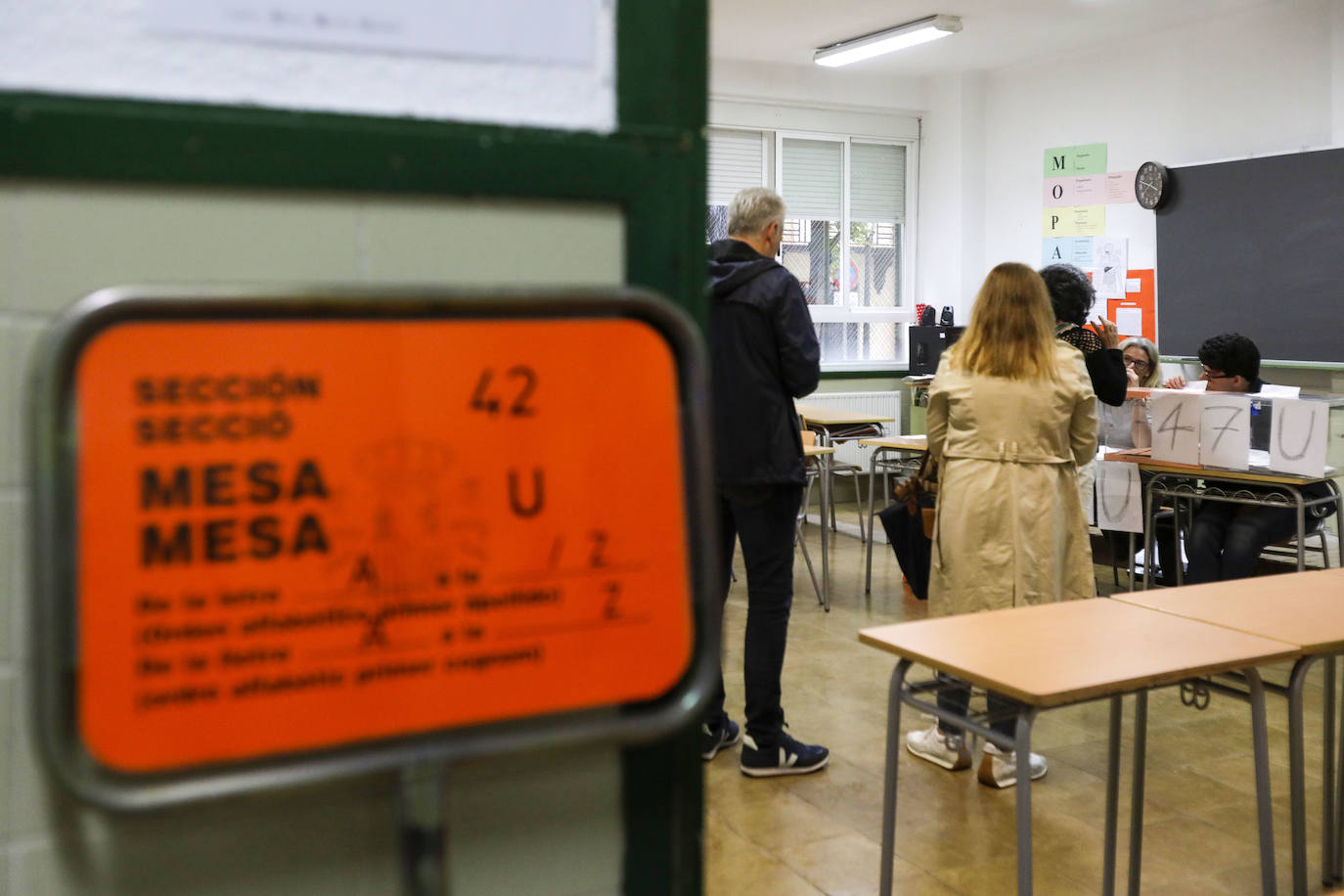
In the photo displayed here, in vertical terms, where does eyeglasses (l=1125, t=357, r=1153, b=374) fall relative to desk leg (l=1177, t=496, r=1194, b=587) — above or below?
above

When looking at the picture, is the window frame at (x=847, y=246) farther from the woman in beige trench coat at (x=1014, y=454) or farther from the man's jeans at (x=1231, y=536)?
the woman in beige trench coat at (x=1014, y=454)

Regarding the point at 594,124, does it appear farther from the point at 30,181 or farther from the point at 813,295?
the point at 813,295

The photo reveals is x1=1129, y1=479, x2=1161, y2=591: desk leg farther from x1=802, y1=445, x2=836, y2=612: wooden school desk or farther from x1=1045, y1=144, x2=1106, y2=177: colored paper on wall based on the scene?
x1=1045, y1=144, x2=1106, y2=177: colored paper on wall

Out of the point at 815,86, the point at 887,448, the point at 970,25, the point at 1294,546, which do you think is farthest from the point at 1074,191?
the point at 1294,546

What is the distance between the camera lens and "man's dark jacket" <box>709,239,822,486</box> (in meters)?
2.92

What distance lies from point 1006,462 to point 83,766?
2572 mm

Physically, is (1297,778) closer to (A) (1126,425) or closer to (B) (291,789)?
(B) (291,789)

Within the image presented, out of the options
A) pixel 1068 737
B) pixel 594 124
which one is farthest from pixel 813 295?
pixel 594 124

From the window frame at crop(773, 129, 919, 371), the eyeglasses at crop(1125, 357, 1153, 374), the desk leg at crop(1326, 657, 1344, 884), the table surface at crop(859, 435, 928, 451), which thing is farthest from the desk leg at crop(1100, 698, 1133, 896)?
the window frame at crop(773, 129, 919, 371)

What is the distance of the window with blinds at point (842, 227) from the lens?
7945 millimetres

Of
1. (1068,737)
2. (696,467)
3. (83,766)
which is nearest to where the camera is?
(83,766)

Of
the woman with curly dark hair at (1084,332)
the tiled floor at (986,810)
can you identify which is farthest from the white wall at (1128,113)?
the tiled floor at (986,810)

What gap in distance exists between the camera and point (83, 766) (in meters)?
0.60

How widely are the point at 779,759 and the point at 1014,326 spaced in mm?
1293
